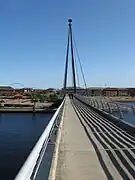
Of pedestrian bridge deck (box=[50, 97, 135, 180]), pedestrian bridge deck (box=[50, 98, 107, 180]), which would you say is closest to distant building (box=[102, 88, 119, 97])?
pedestrian bridge deck (box=[50, 97, 135, 180])

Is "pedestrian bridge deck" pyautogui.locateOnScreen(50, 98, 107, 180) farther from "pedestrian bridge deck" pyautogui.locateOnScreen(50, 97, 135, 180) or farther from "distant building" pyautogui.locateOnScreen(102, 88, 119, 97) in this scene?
"distant building" pyautogui.locateOnScreen(102, 88, 119, 97)

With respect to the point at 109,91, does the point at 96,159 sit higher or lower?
lower

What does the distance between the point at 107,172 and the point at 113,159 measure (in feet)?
3.80

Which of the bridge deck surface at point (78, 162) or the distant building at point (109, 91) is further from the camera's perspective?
the distant building at point (109, 91)

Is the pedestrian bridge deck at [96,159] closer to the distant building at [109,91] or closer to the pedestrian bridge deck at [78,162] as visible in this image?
the pedestrian bridge deck at [78,162]

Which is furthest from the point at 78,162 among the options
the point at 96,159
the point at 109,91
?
the point at 109,91

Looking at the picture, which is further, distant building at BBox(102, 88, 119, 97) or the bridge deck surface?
distant building at BBox(102, 88, 119, 97)

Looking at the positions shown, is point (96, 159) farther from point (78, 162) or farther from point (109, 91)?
point (109, 91)

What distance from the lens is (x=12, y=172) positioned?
20688mm

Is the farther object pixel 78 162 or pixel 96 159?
pixel 96 159

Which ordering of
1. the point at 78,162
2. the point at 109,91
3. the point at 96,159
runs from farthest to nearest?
the point at 109,91, the point at 96,159, the point at 78,162

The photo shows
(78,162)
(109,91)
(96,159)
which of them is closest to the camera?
(78,162)

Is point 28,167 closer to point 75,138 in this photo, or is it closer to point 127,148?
point 127,148

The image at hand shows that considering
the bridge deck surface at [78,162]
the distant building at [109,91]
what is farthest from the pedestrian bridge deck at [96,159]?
the distant building at [109,91]
